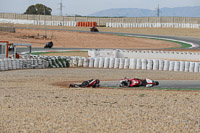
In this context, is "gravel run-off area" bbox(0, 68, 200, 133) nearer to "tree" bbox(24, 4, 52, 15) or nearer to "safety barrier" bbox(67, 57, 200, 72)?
"safety barrier" bbox(67, 57, 200, 72)

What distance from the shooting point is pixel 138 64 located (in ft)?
96.8

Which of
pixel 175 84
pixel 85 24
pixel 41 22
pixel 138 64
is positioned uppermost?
pixel 41 22

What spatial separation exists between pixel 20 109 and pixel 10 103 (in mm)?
1153

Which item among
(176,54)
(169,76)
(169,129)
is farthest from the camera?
(176,54)

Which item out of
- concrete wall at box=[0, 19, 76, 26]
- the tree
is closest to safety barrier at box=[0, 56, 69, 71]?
concrete wall at box=[0, 19, 76, 26]

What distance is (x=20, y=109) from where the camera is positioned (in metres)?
12.7

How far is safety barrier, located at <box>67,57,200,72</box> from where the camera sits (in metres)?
28.3

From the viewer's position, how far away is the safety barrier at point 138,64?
28.3m

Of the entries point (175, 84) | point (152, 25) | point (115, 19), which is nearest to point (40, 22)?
point (115, 19)

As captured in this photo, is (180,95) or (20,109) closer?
(20,109)

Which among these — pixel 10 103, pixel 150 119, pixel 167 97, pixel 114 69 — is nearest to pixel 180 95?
pixel 167 97

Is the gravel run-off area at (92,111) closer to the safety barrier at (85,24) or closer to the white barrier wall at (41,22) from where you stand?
the safety barrier at (85,24)

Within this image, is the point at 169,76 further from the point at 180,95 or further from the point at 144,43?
the point at 144,43

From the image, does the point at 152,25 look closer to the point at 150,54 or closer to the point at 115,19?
the point at 115,19
